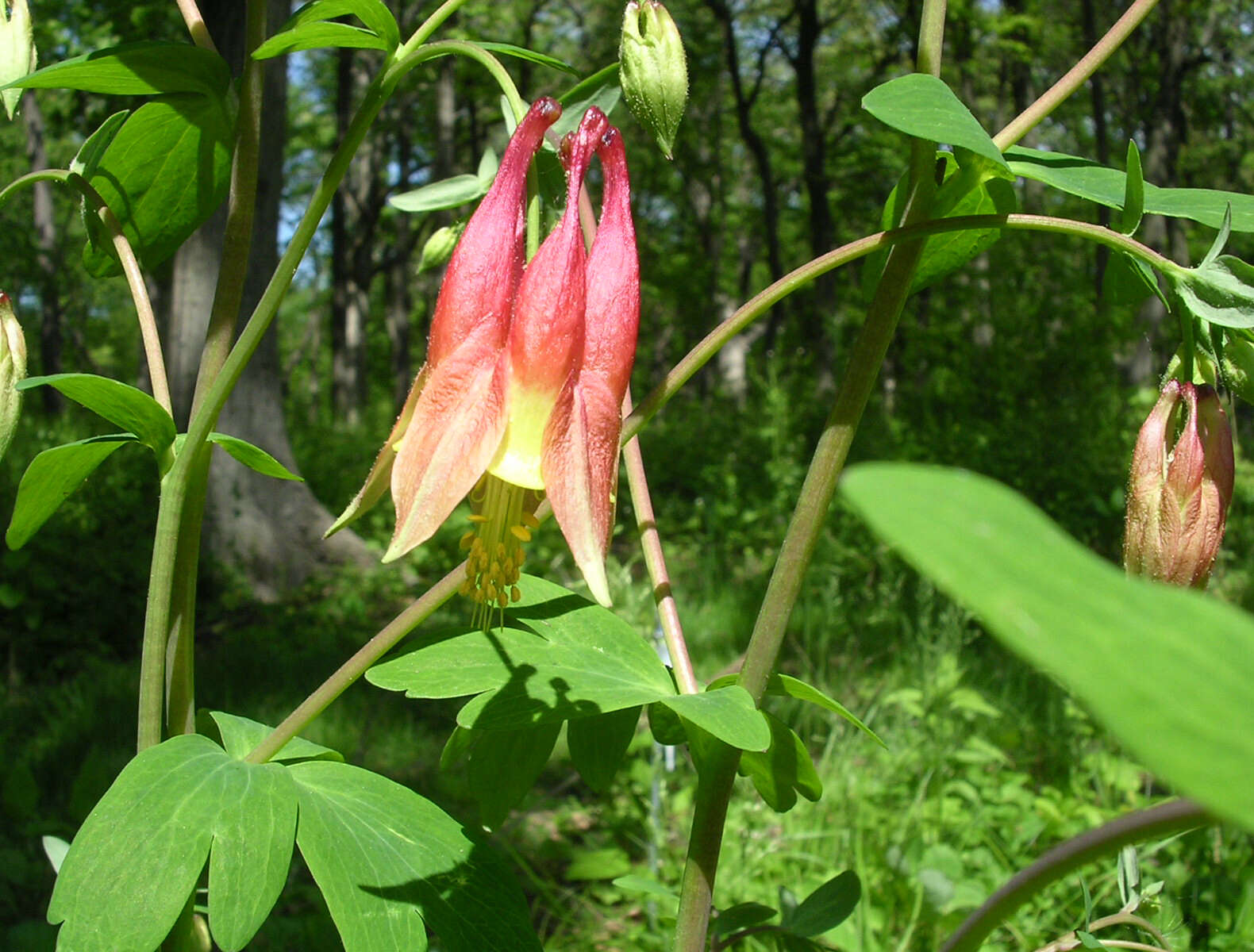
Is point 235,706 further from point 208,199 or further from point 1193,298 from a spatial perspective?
point 1193,298

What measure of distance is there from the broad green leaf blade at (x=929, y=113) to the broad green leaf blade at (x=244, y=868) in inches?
28.3

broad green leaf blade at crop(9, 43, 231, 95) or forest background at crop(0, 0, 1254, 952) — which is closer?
broad green leaf blade at crop(9, 43, 231, 95)

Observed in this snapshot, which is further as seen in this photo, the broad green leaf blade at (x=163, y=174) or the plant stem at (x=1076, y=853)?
the broad green leaf blade at (x=163, y=174)

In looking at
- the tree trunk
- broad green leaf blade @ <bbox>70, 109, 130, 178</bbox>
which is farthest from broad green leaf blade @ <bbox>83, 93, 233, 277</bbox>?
the tree trunk

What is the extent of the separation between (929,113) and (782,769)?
1.99 feet

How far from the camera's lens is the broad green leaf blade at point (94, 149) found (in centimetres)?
103

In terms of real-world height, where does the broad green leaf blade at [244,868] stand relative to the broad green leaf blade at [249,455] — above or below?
below

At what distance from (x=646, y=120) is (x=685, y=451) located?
852 cm

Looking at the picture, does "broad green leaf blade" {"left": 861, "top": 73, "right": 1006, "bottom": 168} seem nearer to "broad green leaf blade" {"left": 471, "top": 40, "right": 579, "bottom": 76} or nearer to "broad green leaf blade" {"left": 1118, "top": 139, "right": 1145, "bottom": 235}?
"broad green leaf blade" {"left": 1118, "top": 139, "right": 1145, "bottom": 235}

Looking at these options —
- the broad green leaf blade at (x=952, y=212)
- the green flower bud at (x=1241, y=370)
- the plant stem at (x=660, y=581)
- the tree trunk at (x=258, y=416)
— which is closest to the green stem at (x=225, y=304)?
the plant stem at (x=660, y=581)

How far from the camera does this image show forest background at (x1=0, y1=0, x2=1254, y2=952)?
2.75 m

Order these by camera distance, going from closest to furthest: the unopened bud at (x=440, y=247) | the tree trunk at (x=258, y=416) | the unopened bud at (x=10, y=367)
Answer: the unopened bud at (x=10, y=367)
the unopened bud at (x=440, y=247)
the tree trunk at (x=258, y=416)

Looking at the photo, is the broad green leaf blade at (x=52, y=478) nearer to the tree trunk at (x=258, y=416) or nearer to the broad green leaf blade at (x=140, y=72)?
the broad green leaf blade at (x=140, y=72)

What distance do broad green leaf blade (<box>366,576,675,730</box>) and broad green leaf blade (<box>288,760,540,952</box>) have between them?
11cm
